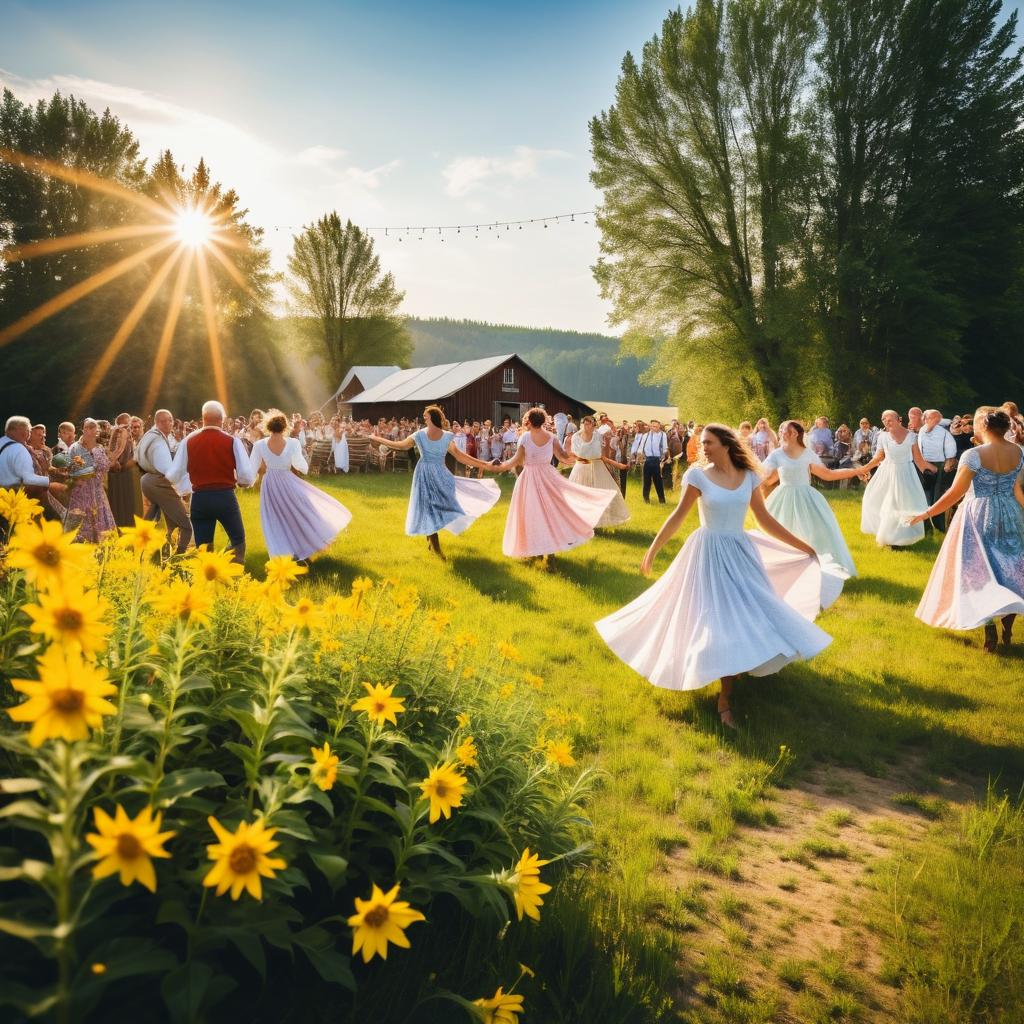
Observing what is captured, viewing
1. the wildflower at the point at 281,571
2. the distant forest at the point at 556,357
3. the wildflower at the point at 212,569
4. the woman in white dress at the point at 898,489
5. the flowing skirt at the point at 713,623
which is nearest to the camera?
the wildflower at the point at 212,569

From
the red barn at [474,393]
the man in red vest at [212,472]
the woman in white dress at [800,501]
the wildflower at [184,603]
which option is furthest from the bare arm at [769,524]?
the red barn at [474,393]

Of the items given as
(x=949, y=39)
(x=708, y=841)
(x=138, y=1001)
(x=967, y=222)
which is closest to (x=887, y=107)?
(x=949, y=39)

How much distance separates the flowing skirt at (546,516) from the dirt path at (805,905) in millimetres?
→ 5805

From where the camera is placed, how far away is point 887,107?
84.0ft

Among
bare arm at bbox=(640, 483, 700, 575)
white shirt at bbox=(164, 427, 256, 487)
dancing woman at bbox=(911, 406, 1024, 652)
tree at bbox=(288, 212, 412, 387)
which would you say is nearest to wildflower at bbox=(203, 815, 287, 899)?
bare arm at bbox=(640, 483, 700, 575)

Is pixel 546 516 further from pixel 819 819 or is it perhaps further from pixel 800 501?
pixel 819 819

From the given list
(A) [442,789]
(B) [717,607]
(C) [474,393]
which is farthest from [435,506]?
(C) [474,393]

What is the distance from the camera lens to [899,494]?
38.1 ft

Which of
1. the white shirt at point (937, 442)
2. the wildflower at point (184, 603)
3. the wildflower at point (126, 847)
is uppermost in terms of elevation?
the white shirt at point (937, 442)

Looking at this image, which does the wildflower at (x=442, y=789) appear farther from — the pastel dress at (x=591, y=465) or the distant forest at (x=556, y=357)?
the distant forest at (x=556, y=357)

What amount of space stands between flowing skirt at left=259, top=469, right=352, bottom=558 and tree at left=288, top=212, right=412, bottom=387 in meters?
56.9

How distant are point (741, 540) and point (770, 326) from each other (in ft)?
78.7

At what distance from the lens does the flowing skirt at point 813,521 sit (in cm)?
890

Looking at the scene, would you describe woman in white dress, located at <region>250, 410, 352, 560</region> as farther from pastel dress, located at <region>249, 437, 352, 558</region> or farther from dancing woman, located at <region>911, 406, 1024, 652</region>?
dancing woman, located at <region>911, 406, 1024, 652</region>
